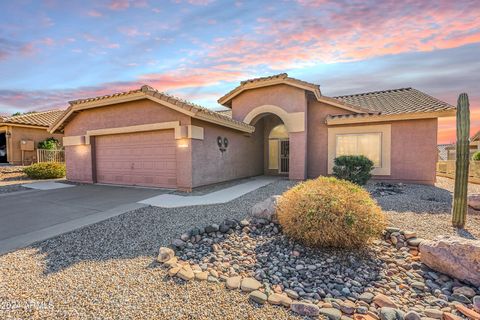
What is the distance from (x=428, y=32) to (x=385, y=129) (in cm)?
531

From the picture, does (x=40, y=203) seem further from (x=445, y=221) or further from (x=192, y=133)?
(x=445, y=221)

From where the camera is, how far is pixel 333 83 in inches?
683

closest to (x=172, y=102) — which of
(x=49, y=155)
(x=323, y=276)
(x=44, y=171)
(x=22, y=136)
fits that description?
(x=323, y=276)

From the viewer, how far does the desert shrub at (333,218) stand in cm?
441

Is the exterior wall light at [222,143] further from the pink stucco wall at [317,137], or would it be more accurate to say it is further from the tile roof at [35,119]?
the tile roof at [35,119]

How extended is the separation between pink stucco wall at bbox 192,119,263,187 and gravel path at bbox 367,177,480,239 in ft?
24.4

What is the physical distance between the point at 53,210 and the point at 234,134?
9.23 meters

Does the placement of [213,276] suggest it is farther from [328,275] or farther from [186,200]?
[186,200]

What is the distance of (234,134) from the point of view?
551 inches

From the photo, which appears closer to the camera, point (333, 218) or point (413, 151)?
point (333, 218)

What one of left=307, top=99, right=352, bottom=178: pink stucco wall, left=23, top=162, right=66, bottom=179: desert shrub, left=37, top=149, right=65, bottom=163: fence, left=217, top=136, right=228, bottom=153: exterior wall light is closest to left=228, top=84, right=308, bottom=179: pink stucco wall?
left=307, top=99, right=352, bottom=178: pink stucco wall

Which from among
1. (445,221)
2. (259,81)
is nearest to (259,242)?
(445,221)

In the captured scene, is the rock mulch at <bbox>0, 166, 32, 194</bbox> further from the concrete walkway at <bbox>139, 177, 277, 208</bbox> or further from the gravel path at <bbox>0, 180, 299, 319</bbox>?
the gravel path at <bbox>0, 180, 299, 319</bbox>

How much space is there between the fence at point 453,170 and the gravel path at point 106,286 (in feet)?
58.7
